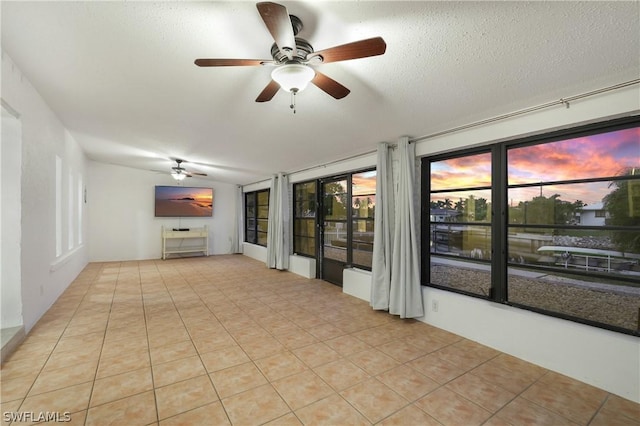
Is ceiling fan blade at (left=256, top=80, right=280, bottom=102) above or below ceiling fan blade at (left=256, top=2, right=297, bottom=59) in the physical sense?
below

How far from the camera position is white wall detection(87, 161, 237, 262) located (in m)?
7.47

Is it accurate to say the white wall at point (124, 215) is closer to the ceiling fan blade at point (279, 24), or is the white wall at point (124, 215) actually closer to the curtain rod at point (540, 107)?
the curtain rod at point (540, 107)

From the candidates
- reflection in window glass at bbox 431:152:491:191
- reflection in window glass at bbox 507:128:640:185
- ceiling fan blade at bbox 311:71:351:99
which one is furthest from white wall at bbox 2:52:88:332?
reflection in window glass at bbox 507:128:640:185

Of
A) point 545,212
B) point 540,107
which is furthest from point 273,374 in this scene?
point 540,107

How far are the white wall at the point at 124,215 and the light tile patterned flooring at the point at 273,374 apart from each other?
4299 millimetres

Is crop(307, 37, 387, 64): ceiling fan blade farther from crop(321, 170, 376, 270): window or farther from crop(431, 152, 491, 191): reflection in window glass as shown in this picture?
crop(321, 170, 376, 270): window

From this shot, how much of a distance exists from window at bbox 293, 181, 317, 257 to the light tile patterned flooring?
246 centimetres

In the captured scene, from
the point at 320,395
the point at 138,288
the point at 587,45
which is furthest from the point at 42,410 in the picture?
the point at 587,45

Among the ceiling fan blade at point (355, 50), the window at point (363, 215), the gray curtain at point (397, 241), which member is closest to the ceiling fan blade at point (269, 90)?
the ceiling fan blade at point (355, 50)

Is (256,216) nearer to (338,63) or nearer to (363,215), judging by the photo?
(363,215)

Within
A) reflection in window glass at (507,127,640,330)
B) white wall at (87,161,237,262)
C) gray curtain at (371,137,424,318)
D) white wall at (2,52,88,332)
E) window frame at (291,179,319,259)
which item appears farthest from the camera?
white wall at (87,161,237,262)

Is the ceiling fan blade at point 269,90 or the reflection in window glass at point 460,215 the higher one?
the ceiling fan blade at point 269,90

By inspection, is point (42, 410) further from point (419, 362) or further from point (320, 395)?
point (419, 362)

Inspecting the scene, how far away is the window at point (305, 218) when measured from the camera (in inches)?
245
